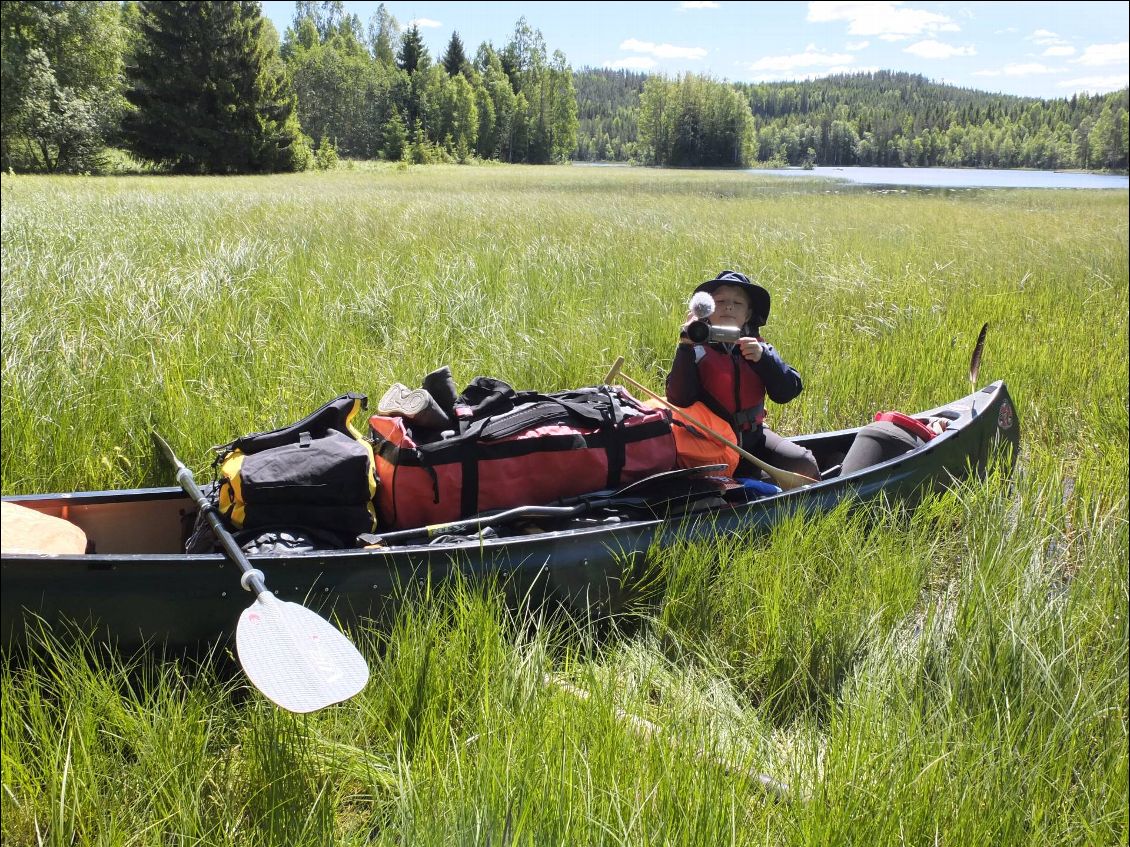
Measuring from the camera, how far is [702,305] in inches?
123

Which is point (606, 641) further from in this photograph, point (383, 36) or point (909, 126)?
point (909, 126)

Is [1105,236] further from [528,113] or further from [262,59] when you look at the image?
[528,113]

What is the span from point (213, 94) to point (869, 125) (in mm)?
99241

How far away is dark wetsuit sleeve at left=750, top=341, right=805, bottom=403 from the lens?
3.46 m

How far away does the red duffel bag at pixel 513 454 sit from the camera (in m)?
3.02

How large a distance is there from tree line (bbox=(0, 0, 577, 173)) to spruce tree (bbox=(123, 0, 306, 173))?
0.17 ft

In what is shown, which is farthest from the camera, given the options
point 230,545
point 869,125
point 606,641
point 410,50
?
point 869,125

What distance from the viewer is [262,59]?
29672 millimetres

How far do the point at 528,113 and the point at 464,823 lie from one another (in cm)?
7028

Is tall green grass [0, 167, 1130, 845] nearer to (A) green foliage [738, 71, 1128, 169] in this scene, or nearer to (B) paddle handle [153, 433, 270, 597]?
(B) paddle handle [153, 433, 270, 597]

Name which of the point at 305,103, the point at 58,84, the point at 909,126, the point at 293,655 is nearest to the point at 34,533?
the point at 293,655

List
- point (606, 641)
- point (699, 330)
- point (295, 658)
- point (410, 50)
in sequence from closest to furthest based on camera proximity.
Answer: point (295, 658) < point (606, 641) < point (699, 330) < point (410, 50)

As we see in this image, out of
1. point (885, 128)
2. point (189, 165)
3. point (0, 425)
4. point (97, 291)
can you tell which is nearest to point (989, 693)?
point (0, 425)

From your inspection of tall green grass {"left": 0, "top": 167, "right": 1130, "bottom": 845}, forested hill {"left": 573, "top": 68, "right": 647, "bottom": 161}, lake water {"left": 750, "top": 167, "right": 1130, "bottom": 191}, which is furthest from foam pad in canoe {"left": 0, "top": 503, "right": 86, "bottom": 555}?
forested hill {"left": 573, "top": 68, "right": 647, "bottom": 161}
